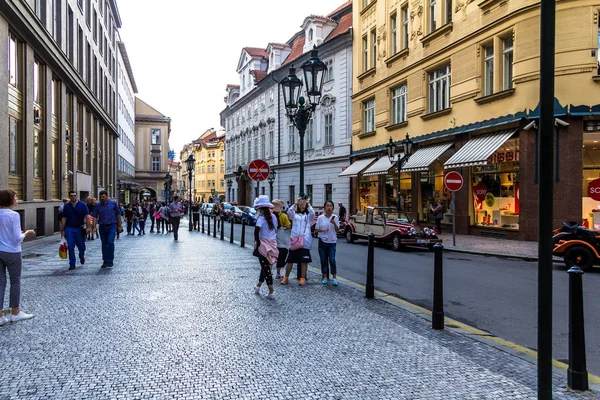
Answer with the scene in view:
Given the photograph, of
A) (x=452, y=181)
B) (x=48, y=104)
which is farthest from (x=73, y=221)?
(x=48, y=104)

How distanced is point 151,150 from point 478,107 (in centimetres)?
6718

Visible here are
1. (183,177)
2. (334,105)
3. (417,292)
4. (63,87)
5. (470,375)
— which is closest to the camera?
(470,375)

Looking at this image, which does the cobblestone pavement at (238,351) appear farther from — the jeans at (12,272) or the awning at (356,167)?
the awning at (356,167)

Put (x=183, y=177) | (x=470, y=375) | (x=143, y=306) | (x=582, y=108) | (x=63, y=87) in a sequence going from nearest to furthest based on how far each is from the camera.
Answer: (x=470, y=375)
(x=143, y=306)
(x=582, y=108)
(x=63, y=87)
(x=183, y=177)

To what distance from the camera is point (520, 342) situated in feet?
19.0

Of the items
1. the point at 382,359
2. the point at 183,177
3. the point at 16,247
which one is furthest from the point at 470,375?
the point at 183,177

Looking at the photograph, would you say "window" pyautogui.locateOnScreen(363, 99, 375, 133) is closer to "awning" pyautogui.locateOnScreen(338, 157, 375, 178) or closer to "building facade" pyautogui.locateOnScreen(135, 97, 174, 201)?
"awning" pyautogui.locateOnScreen(338, 157, 375, 178)

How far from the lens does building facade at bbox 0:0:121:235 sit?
17.3 meters

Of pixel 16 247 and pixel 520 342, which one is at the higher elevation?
pixel 16 247

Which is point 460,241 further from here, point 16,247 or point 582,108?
point 16,247

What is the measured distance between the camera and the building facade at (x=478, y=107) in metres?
17.4

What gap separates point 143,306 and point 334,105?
1151 inches

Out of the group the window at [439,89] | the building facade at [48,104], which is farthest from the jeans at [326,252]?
the window at [439,89]

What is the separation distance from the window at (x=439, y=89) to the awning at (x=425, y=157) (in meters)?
1.89
